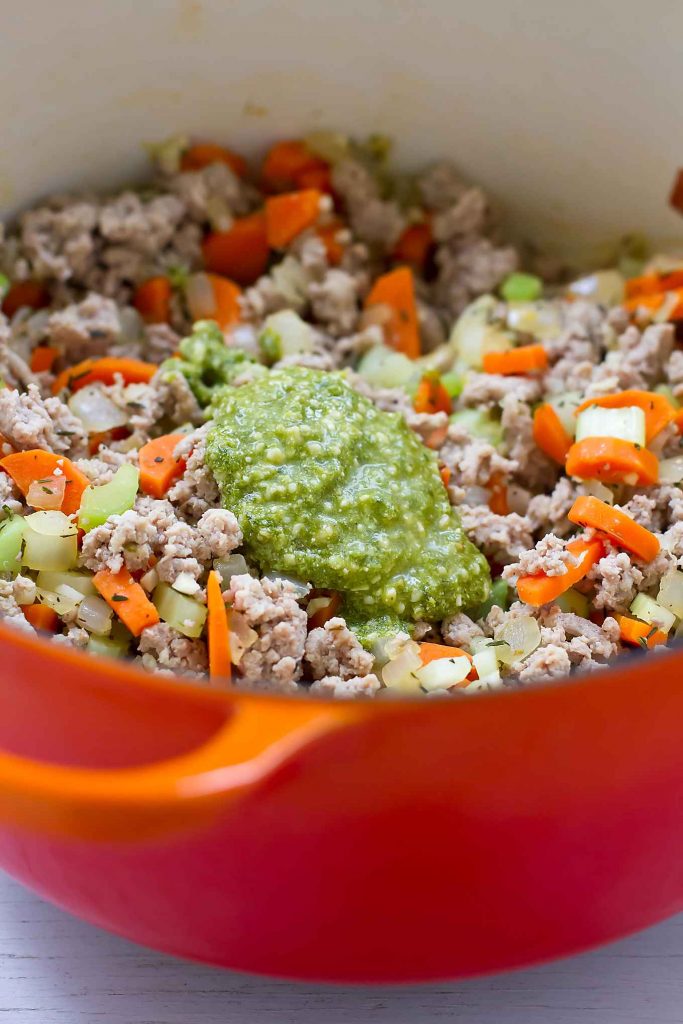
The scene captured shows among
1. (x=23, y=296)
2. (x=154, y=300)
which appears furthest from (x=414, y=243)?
(x=23, y=296)

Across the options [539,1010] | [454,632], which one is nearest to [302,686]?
[454,632]

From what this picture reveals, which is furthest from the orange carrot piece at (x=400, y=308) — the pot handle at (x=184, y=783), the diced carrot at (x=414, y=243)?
the pot handle at (x=184, y=783)

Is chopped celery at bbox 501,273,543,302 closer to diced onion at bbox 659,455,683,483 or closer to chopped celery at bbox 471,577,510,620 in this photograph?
diced onion at bbox 659,455,683,483

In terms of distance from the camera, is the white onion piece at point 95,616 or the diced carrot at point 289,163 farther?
the diced carrot at point 289,163

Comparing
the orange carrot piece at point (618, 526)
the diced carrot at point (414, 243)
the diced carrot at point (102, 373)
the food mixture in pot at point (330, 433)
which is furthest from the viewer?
the diced carrot at point (414, 243)

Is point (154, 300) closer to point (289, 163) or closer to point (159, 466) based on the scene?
point (289, 163)

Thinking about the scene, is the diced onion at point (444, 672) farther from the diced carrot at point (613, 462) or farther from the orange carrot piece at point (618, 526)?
the diced carrot at point (613, 462)
